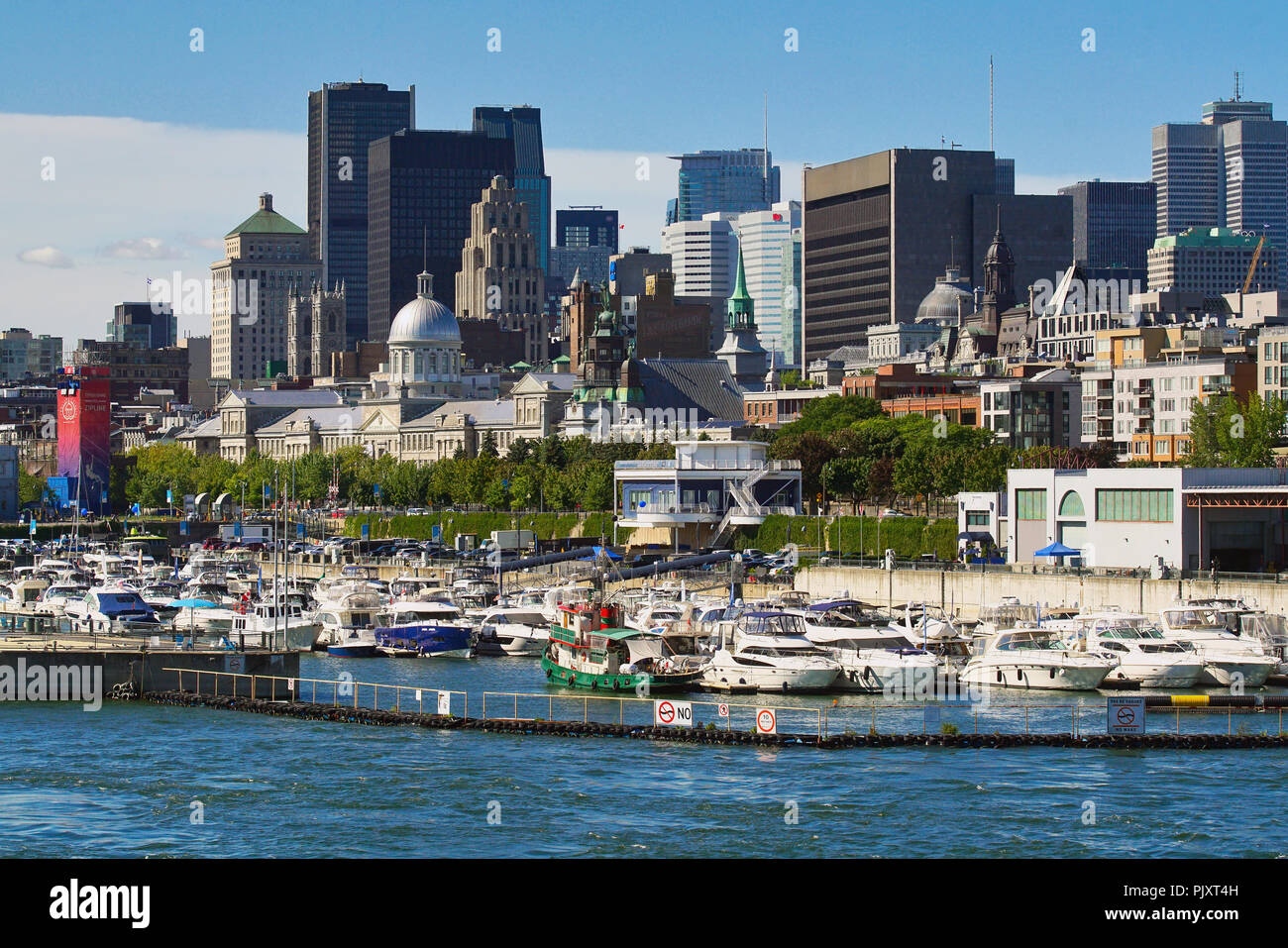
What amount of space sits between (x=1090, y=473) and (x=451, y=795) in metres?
46.0

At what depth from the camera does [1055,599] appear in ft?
248

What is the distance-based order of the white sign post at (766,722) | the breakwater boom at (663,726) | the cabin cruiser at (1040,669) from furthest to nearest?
1. the cabin cruiser at (1040,669)
2. the white sign post at (766,722)
3. the breakwater boom at (663,726)

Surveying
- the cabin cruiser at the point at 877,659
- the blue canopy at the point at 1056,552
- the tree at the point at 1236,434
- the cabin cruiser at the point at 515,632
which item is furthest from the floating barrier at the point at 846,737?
the tree at the point at 1236,434

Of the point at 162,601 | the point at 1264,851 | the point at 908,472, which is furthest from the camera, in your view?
the point at 908,472

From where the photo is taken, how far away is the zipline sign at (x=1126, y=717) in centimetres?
4619

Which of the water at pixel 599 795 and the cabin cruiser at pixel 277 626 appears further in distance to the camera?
the cabin cruiser at pixel 277 626

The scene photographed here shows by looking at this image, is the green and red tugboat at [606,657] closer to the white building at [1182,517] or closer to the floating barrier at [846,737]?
the floating barrier at [846,737]

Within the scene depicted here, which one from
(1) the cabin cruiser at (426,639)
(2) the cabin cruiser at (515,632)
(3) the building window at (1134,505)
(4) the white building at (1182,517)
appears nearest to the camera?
(1) the cabin cruiser at (426,639)

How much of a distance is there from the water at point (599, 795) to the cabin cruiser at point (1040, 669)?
6602 mm

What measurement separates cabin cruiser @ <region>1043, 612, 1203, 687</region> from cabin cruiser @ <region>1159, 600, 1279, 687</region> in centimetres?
37

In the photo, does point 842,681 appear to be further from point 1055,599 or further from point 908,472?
point 908,472

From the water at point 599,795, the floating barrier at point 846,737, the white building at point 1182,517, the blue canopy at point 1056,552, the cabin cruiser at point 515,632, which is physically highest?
the white building at point 1182,517

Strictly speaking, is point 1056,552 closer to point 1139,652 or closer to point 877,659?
point 1139,652
